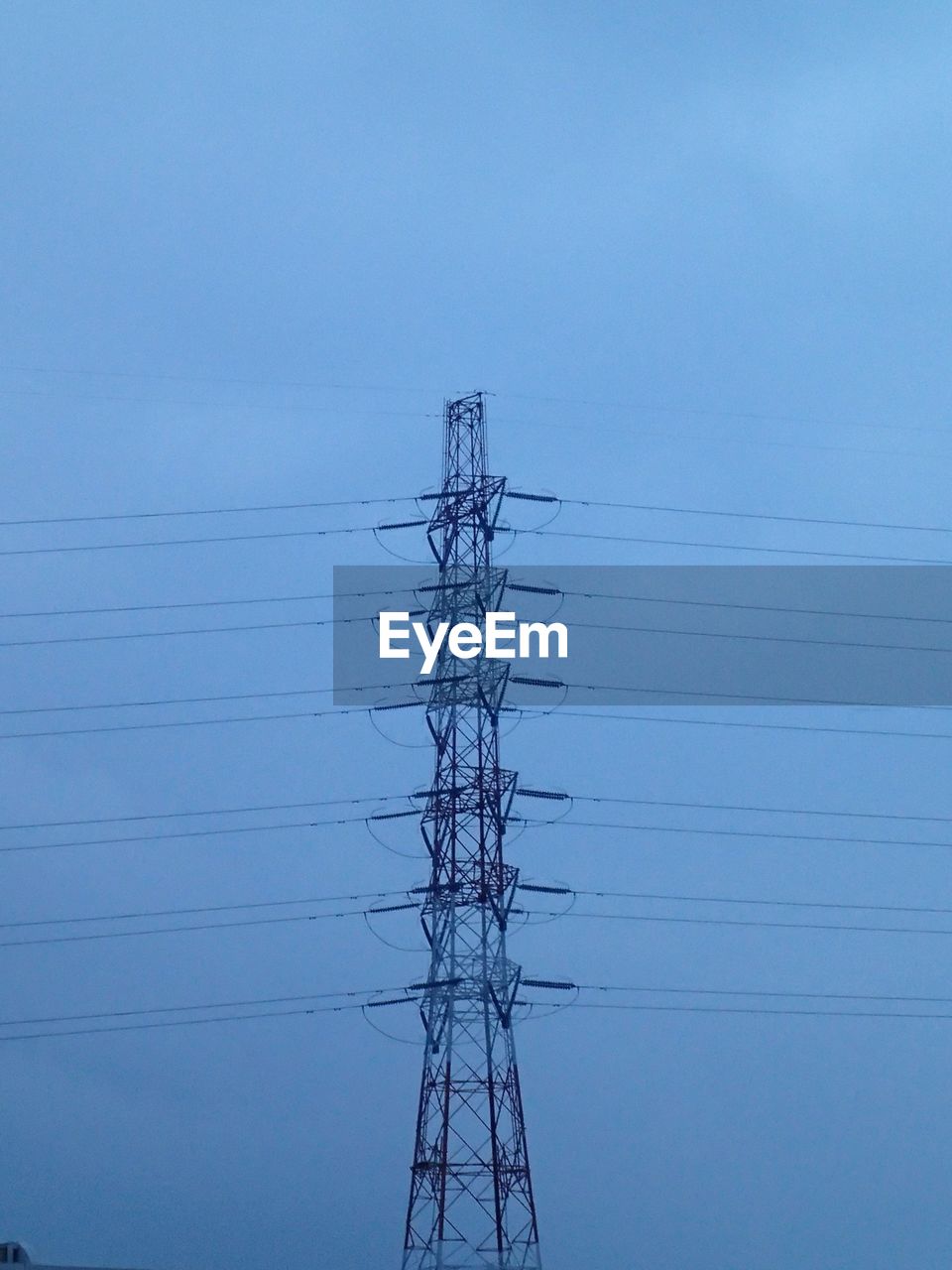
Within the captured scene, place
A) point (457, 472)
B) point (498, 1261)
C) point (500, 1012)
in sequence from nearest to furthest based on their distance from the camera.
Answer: point (498, 1261), point (500, 1012), point (457, 472)

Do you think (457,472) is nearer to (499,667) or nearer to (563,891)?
(499,667)

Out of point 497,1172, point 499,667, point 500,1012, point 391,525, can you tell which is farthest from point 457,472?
point 497,1172

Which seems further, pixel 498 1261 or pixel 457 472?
pixel 457 472

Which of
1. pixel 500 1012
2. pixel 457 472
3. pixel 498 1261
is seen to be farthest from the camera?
pixel 457 472

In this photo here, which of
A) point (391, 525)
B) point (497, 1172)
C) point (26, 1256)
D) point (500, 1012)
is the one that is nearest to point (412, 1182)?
point (497, 1172)

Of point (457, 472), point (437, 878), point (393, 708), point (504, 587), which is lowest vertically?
point (437, 878)

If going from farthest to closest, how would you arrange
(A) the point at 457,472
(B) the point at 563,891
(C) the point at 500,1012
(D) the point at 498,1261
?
(A) the point at 457,472 → (B) the point at 563,891 → (C) the point at 500,1012 → (D) the point at 498,1261

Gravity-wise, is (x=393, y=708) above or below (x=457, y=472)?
below

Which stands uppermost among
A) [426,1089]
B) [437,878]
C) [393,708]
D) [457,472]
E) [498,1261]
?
[457,472]

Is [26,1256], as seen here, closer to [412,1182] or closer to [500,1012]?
[412,1182]

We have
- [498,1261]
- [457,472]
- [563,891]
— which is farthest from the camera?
[457,472]
